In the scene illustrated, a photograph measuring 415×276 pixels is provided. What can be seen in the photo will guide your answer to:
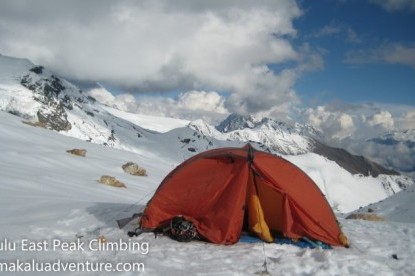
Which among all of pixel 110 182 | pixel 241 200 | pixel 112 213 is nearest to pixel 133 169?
pixel 110 182

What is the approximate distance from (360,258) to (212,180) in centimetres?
489

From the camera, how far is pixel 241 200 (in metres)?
13.2

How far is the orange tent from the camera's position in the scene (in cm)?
1312

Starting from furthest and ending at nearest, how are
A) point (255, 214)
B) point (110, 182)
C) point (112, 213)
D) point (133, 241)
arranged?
point (110, 182), point (112, 213), point (255, 214), point (133, 241)

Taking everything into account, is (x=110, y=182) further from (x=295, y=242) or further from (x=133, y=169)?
(x=295, y=242)

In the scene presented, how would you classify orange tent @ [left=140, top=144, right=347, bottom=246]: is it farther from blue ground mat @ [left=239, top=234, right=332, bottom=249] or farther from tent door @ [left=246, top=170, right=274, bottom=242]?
blue ground mat @ [left=239, top=234, right=332, bottom=249]

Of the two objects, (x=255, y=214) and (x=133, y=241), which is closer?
(x=133, y=241)

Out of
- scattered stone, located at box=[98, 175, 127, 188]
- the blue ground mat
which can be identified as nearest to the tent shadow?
the blue ground mat

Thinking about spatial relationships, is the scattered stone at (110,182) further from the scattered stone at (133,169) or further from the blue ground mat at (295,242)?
the blue ground mat at (295,242)

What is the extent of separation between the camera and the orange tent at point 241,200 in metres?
13.1

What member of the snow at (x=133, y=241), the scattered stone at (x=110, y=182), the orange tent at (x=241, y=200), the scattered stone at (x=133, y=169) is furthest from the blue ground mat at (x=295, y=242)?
the scattered stone at (x=133, y=169)

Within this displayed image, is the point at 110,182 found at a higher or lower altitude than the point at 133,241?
higher

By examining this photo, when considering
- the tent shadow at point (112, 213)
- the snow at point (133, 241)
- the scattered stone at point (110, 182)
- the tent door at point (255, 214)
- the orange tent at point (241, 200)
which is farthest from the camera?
the scattered stone at point (110, 182)

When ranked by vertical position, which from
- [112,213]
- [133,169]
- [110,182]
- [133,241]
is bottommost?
[133,241]
